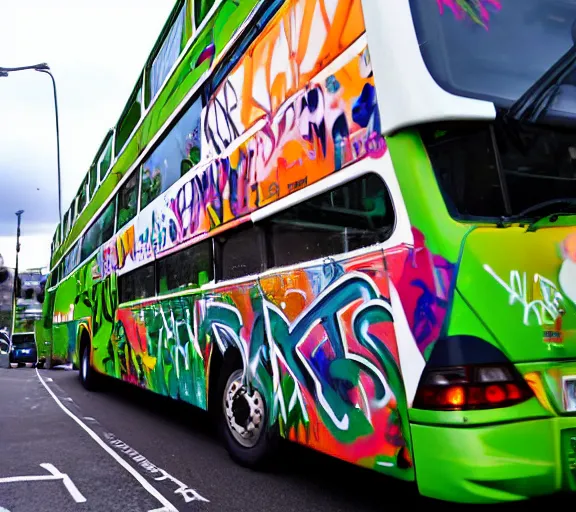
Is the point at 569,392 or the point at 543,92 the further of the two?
the point at 543,92

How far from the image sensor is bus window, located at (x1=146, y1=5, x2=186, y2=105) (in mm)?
6469

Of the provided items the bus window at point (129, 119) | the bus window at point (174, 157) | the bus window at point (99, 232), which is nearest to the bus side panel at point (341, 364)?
the bus window at point (174, 157)

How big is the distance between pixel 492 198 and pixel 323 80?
1.29 m

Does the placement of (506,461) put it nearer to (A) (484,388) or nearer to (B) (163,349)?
(A) (484,388)

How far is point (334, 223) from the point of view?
140 inches

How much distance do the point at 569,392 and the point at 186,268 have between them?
403cm

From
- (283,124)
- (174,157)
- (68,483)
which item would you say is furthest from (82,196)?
(283,124)

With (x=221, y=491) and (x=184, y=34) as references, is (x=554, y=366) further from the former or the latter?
(x=184, y=34)

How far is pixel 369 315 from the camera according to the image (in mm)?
3158

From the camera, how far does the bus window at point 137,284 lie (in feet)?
24.1

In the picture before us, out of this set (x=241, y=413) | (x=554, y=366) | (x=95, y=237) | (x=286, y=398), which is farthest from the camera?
(x=95, y=237)

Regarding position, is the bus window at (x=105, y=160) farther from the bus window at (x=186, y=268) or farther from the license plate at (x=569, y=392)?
the license plate at (x=569, y=392)

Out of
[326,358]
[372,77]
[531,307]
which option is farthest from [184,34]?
[531,307]

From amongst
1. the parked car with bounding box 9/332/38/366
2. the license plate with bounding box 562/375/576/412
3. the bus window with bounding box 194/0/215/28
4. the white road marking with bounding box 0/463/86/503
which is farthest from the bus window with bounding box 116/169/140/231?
the parked car with bounding box 9/332/38/366
